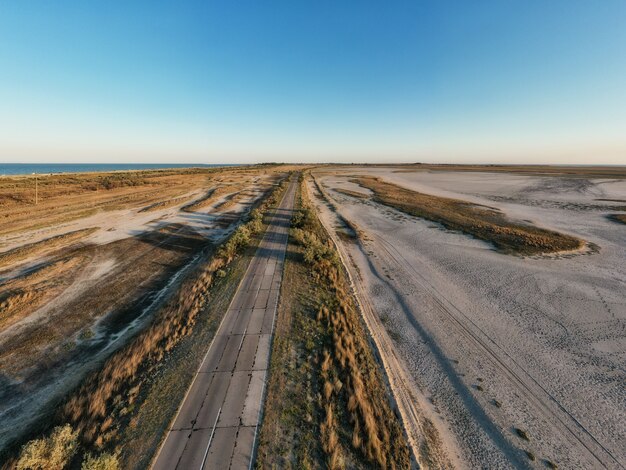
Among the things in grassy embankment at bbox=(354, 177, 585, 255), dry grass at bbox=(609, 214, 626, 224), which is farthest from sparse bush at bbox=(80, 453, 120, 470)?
dry grass at bbox=(609, 214, 626, 224)

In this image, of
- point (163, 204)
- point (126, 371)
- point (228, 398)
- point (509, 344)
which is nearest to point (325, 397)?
point (228, 398)

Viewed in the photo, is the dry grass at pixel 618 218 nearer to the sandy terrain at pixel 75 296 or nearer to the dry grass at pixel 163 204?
the sandy terrain at pixel 75 296

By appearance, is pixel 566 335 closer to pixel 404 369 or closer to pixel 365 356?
pixel 404 369

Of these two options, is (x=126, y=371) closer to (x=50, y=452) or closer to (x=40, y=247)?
(x=50, y=452)

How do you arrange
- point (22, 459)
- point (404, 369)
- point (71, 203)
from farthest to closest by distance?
point (71, 203)
point (404, 369)
point (22, 459)

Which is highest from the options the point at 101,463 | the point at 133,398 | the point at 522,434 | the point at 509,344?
the point at 101,463

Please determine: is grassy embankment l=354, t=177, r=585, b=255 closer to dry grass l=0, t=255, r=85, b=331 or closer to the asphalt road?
the asphalt road

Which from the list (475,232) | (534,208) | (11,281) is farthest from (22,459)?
(534,208)
